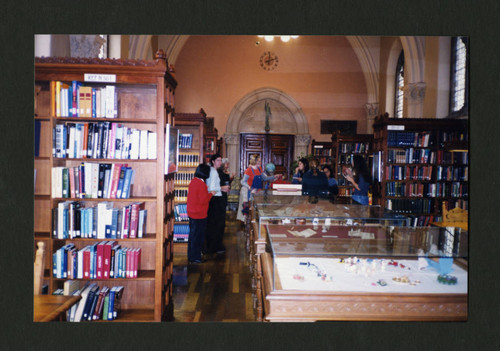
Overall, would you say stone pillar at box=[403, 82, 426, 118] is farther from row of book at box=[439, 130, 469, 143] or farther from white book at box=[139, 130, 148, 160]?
white book at box=[139, 130, 148, 160]

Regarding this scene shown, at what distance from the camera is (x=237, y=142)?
38.1 feet

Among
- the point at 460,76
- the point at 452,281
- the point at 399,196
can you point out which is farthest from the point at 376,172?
the point at 452,281

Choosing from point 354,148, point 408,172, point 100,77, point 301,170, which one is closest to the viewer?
point 100,77

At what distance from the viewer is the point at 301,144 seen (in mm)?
11609

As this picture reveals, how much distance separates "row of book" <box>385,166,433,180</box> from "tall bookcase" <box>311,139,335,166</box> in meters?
4.85

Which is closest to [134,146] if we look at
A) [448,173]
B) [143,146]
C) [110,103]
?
[143,146]

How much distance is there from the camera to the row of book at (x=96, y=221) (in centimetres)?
296

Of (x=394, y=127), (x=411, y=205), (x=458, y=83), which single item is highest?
(x=458, y=83)

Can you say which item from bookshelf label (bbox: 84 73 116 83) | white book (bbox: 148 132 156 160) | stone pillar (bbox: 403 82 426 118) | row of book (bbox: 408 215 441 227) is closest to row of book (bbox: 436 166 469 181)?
row of book (bbox: 408 215 441 227)

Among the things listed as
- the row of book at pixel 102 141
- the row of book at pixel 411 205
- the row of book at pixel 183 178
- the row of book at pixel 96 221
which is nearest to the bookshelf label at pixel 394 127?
the row of book at pixel 411 205

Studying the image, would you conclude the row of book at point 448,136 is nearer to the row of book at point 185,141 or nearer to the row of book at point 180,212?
the row of book at point 185,141

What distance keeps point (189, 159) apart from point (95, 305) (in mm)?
3431

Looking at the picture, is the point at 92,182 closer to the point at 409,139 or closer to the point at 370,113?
the point at 409,139

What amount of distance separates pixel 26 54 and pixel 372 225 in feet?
9.83
